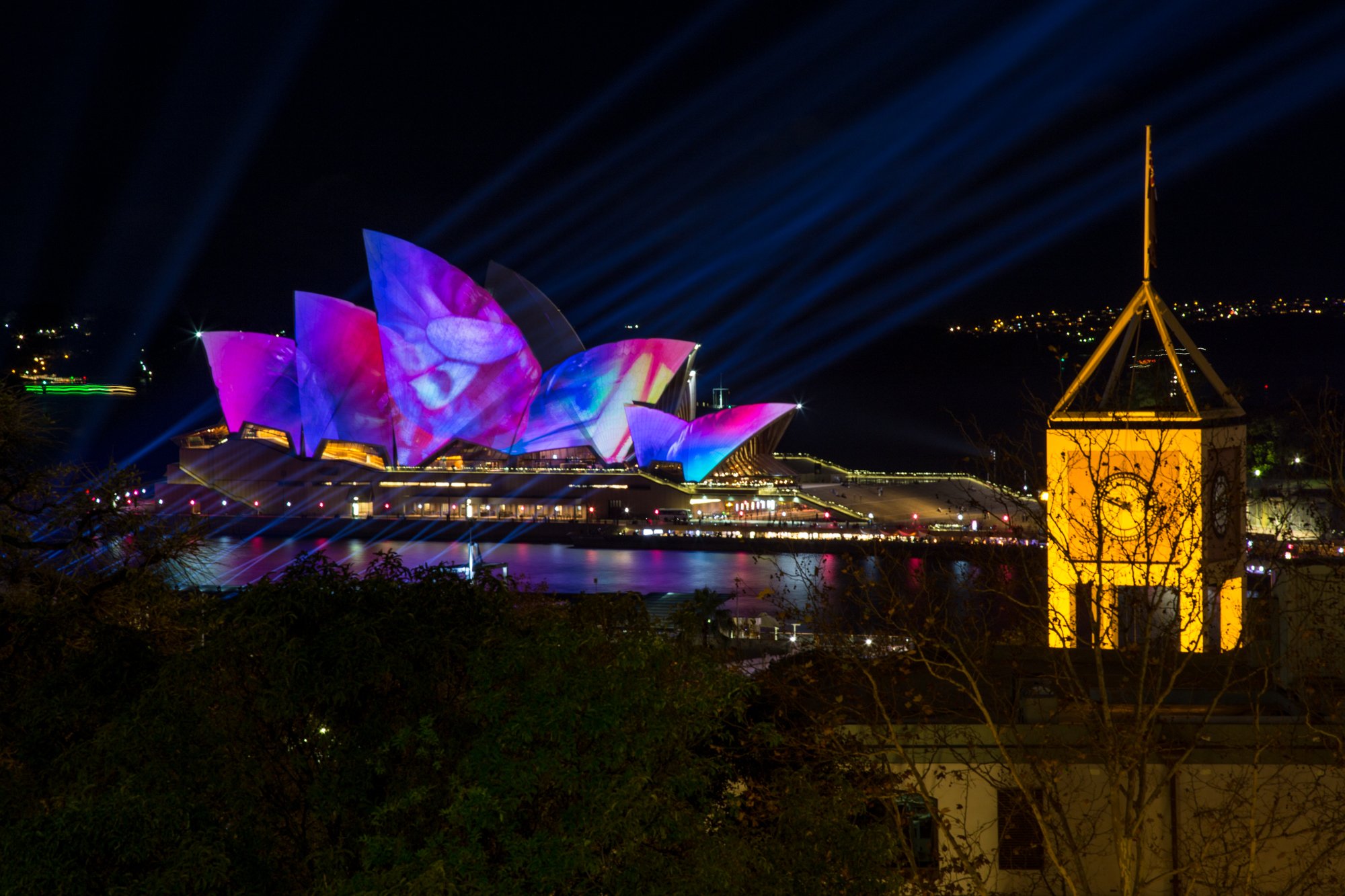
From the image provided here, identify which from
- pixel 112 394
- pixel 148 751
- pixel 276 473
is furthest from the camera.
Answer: pixel 112 394

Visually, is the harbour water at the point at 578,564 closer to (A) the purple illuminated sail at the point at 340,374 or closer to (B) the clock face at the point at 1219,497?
(A) the purple illuminated sail at the point at 340,374

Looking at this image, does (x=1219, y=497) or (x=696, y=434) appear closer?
(x=1219, y=497)

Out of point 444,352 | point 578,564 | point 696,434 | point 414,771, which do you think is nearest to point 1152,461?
point 414,771

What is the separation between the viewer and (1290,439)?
30.1 metres

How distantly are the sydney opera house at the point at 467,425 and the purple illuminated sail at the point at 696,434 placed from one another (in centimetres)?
Answer: 4

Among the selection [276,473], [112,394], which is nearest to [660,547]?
[276,473]

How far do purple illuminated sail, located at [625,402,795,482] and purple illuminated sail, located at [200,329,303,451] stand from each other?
377 inches

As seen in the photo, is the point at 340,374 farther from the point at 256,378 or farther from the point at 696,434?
the point at 696,434

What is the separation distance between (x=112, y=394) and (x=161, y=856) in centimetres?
6686

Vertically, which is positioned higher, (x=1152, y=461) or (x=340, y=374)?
(x=340, y=374)

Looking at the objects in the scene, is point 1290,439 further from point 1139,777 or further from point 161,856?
point 161,856

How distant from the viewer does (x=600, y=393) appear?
34.4 meters

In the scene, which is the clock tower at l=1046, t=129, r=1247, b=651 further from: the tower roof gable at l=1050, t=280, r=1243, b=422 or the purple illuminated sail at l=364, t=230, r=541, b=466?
the purple illuminated sail at l=364, t=230, r=541, b=466

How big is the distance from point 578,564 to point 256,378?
41.9 feet
